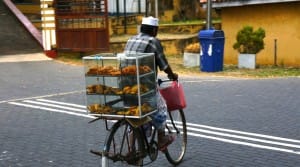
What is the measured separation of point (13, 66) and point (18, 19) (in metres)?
8.25

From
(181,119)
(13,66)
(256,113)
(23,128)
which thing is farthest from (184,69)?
(181,119)

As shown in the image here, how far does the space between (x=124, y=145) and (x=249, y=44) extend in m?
11.7

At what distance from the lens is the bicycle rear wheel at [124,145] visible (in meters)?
5.25

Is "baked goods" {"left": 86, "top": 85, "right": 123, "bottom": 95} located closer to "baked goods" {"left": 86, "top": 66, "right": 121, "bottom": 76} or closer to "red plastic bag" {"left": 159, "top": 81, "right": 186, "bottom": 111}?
"baked goods" {"left": 86, "top": 66, "right": 121, "bottom": 76}

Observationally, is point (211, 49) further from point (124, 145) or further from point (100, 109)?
point (100, 109)

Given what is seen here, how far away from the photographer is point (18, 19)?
25.0 meters

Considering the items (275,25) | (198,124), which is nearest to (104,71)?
(198,124)

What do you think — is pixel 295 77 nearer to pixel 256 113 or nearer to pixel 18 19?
pixel 256 113

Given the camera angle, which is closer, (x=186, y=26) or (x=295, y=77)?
(x=295, y=77)

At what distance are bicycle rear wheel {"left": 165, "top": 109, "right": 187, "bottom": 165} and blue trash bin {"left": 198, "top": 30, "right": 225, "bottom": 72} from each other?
9.49m

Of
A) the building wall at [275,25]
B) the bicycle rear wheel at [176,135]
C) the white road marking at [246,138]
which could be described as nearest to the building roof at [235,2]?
the building wall at [275,25]

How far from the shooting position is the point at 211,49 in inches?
623

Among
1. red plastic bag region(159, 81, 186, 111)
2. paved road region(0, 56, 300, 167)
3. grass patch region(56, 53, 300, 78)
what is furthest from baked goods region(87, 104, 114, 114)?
grass patch region(56, 53, 300, 78)

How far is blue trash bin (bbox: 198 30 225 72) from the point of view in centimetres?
1577
